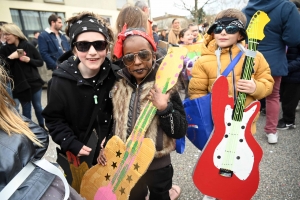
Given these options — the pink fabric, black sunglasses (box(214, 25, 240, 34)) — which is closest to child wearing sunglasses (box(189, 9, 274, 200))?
black sunglasses (box(214, 25, 240, 34))

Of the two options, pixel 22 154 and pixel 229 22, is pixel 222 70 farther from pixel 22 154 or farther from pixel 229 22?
pixel 22 154

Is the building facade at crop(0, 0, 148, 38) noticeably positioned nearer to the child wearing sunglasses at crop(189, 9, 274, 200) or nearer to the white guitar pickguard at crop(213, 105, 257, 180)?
the child wearing sunglasses at crop(189, 9, 274, 200)

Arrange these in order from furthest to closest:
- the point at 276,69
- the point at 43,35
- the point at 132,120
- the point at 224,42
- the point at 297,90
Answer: the point at 43,35
the point at 297,90
the point at 276,69
the point at 224,42
the point at 132,120

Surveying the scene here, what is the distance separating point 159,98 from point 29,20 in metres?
14.0

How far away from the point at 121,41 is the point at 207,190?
124cm

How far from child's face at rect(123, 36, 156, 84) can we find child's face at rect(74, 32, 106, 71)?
160 mm

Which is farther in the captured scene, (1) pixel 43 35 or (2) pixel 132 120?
(1) pixel 43 35

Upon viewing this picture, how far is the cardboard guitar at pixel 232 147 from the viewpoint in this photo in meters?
1.52

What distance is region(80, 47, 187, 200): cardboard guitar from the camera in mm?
1336

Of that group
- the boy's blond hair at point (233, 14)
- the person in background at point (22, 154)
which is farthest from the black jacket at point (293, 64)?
the person in background at point (22, 154)

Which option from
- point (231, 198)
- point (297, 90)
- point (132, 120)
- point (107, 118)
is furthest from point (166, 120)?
point (297, 90)

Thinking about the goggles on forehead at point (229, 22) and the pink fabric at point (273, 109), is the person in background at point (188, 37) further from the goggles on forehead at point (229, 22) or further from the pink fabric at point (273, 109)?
the goggles on forehead at point (229, 22)

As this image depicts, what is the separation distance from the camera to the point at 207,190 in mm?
1653

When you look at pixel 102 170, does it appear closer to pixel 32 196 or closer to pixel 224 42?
pixel 32 196
